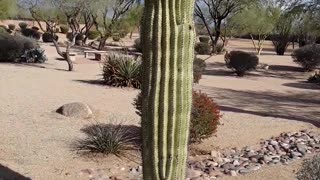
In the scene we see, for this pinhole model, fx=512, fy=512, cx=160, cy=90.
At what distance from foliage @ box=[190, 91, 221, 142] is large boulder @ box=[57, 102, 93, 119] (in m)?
2.91

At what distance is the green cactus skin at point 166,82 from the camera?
492 cm

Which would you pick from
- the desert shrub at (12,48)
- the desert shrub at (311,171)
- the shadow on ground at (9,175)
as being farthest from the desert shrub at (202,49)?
the desert shrub at (311,171)

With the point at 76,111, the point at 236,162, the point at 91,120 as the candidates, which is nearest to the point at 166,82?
the point at 236,162

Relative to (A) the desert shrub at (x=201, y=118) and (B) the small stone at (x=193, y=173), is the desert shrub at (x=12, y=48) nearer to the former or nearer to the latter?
(A) the desert shrub at (x=201, y=118)

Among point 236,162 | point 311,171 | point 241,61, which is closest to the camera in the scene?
point 311,171

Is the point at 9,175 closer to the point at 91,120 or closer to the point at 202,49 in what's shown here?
the point at 91,120

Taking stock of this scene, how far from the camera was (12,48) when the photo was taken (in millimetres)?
25188

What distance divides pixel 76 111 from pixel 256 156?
14.1ft

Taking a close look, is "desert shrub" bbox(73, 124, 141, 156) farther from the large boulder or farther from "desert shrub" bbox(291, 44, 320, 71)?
"desert shrub" bbox(291, 44, 320, 71)

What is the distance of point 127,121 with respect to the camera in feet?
37.2

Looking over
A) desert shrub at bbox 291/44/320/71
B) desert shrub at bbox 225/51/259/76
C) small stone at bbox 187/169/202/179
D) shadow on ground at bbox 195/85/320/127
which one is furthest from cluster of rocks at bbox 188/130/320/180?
desert shrub at bbox 291/44/320/71

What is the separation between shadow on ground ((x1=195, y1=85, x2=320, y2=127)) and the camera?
1438 centimetres

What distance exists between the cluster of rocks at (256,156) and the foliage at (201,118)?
0.48m

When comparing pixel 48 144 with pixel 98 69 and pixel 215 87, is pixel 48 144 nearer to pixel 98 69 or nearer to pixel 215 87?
pixel 215 87
